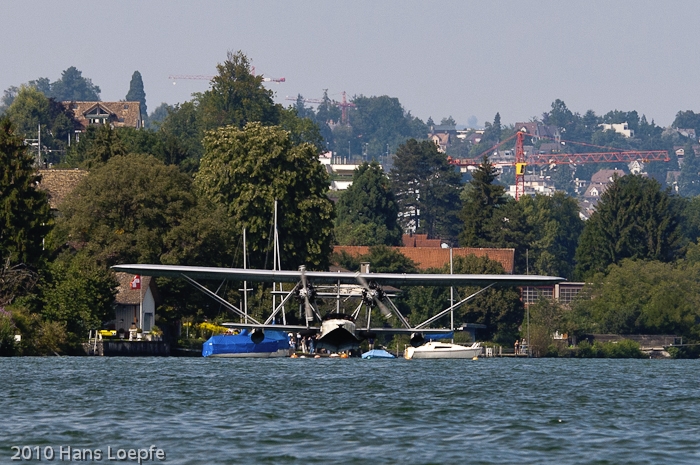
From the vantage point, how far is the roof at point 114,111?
6921 inches

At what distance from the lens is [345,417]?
2886 centimetres

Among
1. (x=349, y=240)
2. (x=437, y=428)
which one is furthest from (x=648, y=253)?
(x=437, y=428)

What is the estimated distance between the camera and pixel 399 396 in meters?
34.6

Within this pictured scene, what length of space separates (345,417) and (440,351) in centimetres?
4698

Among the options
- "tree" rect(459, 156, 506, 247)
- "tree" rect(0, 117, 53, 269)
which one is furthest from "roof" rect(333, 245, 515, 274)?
"tree" rect(0, 117, 53, 269)

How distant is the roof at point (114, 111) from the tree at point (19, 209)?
4489 inches

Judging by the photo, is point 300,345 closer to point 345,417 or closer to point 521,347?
point 521,347

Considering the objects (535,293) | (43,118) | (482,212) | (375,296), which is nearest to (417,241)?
(482,212)

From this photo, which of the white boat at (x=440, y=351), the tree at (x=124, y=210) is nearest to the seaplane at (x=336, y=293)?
the tree at (x=124, y=210)

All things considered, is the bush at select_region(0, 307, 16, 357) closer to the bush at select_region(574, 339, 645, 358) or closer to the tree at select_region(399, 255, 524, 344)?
the tree at select_region(399, 255, 524, 344)

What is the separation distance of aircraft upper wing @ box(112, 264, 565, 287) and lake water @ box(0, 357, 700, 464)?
566cm

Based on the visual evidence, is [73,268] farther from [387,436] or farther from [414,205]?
[414,205]

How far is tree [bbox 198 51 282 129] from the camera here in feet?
403

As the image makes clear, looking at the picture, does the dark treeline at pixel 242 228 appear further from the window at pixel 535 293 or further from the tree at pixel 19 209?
the window at pixel 535 293
